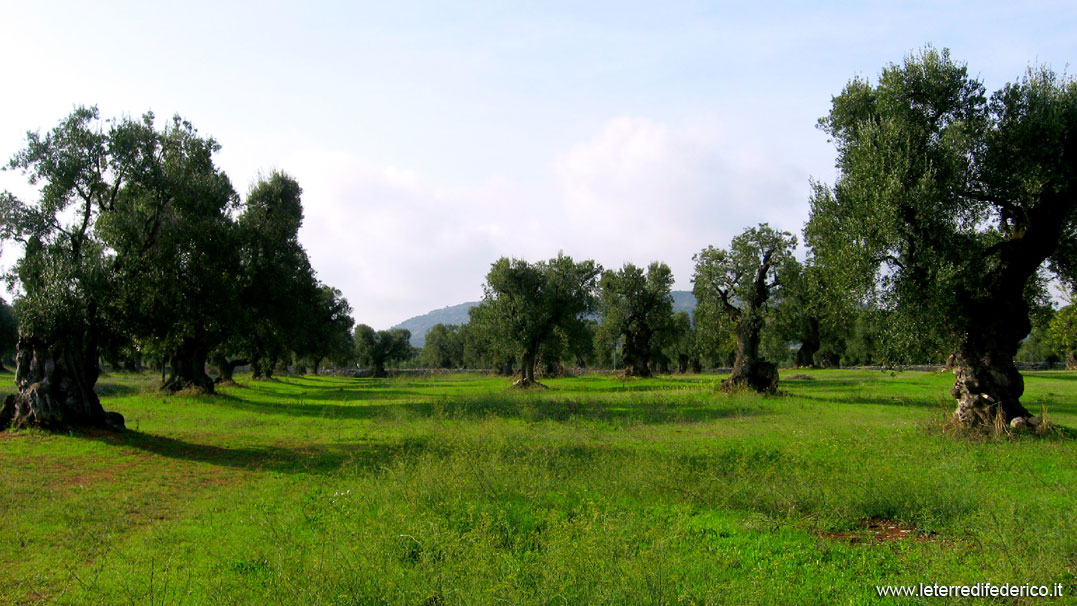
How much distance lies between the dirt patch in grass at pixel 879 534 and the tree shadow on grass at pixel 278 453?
966 cm

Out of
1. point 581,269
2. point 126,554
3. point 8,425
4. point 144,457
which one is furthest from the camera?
point 581,269

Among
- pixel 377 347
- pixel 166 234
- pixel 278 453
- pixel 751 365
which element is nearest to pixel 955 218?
pixel 751 365

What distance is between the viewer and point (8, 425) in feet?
64.1

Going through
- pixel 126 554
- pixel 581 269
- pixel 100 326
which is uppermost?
pixel 581 269

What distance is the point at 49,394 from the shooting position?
19359 mm

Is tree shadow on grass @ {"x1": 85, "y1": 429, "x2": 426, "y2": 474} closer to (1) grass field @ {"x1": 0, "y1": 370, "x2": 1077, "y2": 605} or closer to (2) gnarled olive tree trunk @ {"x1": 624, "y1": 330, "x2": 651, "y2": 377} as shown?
(1) grass field @ {"x1": 0, "y1": 370, "x2": 1077, "y2": 605}

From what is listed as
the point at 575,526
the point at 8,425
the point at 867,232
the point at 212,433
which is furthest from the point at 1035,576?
the point at 8,425

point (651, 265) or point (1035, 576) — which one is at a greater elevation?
point (651, 265)

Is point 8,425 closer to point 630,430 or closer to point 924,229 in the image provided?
point 630,430

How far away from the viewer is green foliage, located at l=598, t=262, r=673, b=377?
66.3 metres

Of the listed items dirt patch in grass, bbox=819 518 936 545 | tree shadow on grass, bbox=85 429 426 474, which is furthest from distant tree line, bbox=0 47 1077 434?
dirt patch in grass, bbox=819 518 936 545

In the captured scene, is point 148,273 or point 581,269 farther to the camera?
point 581,269

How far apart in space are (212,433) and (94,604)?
16.4 metres

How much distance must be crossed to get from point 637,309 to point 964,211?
47.6 meters
